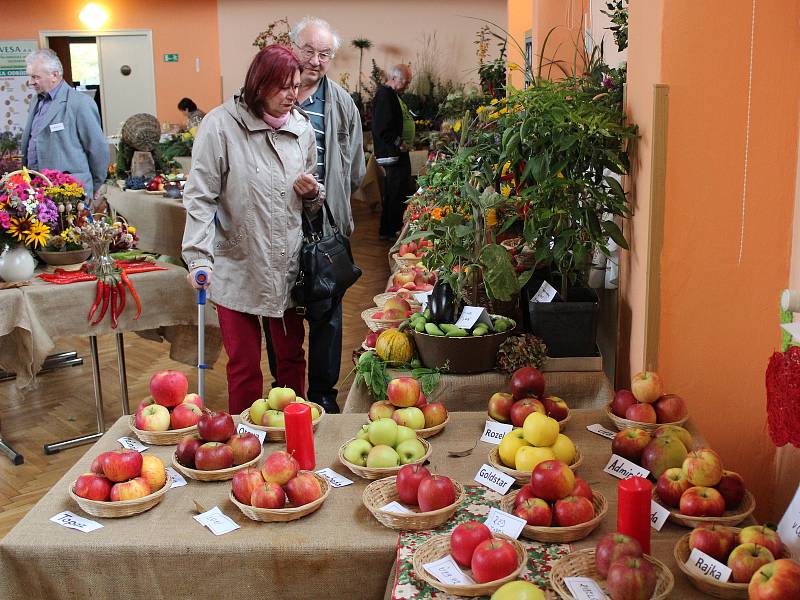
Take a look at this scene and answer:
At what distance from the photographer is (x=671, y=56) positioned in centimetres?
243

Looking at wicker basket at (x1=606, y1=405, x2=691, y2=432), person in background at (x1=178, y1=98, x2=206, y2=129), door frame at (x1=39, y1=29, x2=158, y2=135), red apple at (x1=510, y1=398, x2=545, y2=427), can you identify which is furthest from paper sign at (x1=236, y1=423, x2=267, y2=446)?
door frame at (x1=39, y1=29, x2=158, y2=135)

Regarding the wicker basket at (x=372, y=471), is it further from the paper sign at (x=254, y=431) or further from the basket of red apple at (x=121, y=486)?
the basket of red apple at (x=121, y=486)

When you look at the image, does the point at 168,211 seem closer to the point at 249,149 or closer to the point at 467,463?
the point at 249,149

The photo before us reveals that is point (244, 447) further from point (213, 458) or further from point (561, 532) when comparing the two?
point (561, 532)

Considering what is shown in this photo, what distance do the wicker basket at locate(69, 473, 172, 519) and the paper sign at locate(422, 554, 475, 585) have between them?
61cm

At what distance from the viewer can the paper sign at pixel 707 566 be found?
145 centimetres

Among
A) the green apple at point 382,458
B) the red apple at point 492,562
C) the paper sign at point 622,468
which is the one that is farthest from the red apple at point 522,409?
the red apple at point 492,562

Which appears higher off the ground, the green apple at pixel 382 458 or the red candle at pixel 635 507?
the red candle at pixel 635 507

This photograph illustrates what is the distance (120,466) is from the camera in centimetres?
184

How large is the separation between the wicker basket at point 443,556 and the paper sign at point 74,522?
65cm

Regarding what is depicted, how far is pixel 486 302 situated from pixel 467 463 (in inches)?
40.0

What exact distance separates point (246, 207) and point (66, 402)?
1984 mm

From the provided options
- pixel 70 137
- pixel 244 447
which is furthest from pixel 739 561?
pixel 70 137

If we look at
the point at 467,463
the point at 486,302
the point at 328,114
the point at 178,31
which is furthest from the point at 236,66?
the point at 467,463
